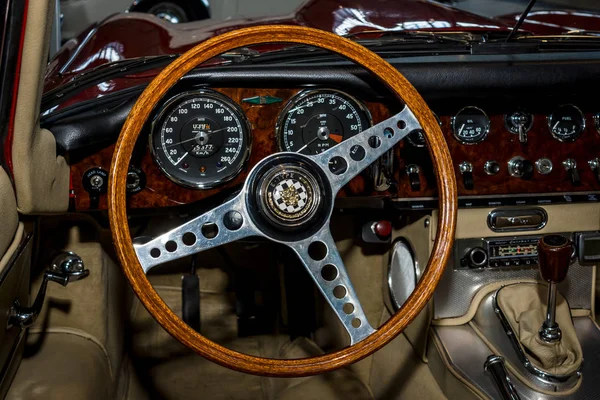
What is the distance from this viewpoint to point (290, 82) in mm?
1994

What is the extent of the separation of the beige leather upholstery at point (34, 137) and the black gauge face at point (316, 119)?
0.65m

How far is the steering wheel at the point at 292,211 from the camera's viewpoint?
162 centimetres

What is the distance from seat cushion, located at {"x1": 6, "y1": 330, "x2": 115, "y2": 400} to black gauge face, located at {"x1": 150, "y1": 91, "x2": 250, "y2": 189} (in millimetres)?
772

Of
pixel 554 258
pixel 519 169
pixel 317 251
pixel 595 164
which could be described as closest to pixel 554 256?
pixel 554 258

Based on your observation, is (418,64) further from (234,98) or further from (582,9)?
(582,9)

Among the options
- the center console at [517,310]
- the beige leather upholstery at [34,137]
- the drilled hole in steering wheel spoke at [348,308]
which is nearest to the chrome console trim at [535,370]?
the center console at [517,310]

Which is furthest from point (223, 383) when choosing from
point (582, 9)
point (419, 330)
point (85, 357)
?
point (582, 9)

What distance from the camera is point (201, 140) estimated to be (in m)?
2.00

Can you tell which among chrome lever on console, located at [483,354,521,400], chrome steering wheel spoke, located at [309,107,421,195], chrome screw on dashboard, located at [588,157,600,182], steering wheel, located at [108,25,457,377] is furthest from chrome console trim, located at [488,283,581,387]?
chrome steering wheel spoke, located at [309,107,421,195]

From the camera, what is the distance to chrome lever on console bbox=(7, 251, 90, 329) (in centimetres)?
194

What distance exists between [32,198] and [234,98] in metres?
0.64

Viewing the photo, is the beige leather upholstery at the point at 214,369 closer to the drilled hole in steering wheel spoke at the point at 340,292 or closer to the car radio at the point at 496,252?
the drilled hole in steering wheel spoke at the point at 340,292

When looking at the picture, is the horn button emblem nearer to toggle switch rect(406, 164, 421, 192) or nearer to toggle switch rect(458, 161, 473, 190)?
toggle switch rect(406, 164, 421, 192)

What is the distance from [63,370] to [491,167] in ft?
5.17
